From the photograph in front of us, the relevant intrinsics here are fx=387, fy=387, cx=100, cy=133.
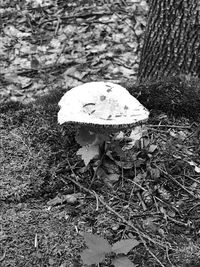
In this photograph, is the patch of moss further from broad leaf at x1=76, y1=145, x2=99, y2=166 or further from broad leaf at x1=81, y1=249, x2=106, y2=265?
broad leaf at x1=81, y1=249, x2=106, y2=265

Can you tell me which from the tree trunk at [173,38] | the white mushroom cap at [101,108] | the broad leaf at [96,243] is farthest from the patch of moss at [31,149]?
the tree trunk at [173,38]

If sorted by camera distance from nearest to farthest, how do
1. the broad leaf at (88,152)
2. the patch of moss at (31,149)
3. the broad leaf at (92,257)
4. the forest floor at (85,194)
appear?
the broad leaf at (92,257) → the forest floor at (85,194) → the broad leaf at (88,152) → the patch of moss at (31,149)

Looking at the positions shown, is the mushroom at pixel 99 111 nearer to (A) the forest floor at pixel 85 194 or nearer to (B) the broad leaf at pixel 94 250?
(A) the forest floor at pixel 85 194

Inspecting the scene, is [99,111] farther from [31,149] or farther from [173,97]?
[173,97]

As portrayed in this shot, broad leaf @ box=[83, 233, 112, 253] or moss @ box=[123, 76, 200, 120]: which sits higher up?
moss @ box=[123, 76, 200, 120]

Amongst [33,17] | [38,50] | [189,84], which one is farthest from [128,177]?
[33,17]

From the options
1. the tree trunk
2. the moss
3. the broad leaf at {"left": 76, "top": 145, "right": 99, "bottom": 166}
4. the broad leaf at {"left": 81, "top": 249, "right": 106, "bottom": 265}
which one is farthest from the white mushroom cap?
the tree trunk
